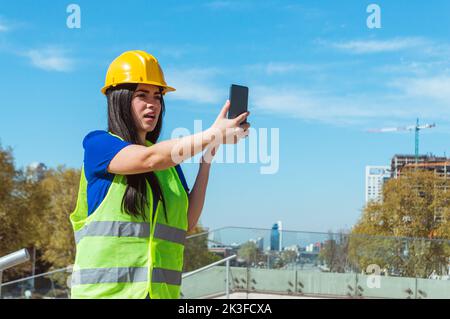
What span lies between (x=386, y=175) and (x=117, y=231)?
46.8 metres

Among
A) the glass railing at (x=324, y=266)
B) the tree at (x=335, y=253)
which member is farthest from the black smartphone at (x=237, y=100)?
the tree at (x=335, y=253)

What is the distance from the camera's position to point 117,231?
89.1 inches

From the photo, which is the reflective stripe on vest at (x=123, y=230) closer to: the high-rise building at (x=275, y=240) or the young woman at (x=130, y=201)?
the young woman at (x=130, y=201)

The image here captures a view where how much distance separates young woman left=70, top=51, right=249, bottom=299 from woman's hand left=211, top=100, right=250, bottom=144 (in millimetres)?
156

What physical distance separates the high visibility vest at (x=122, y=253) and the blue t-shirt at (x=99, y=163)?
28 mm

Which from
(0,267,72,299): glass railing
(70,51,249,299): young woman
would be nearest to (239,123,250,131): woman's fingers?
(70,51,249,299): young woman

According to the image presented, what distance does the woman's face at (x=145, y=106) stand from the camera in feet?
7.77

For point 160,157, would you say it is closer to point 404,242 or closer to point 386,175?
point 404,242

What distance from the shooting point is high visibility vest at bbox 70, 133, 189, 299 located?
226 centimetres

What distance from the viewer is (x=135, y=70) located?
2367 millimetres
